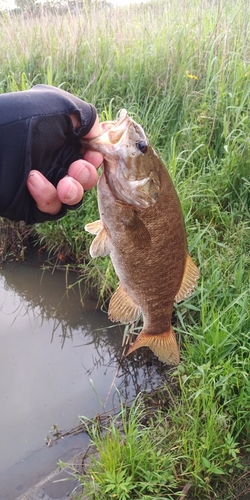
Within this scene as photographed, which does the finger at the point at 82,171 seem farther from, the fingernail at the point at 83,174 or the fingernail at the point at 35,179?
the fingernail at the point at 35,179

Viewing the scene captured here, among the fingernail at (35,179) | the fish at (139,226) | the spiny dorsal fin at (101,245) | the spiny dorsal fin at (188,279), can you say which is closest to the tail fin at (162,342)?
the fish at (139,226)

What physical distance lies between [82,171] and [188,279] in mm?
748

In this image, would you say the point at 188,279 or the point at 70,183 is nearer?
the point at 70,183

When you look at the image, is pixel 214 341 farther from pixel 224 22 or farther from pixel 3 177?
pixel 224 22

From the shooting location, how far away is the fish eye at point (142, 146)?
1536mm

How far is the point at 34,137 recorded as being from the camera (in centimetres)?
145

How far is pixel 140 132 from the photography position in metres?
1.53

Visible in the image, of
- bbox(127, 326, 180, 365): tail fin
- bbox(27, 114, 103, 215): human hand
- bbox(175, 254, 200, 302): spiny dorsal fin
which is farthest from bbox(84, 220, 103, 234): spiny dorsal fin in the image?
bbox(127, 326, 180, 365): tail fin

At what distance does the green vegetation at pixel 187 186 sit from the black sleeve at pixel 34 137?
129 centimetres

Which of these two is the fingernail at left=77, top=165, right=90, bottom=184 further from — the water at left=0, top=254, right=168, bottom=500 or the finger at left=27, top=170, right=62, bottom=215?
the water at left=0, top=254, right=168, bottom=500

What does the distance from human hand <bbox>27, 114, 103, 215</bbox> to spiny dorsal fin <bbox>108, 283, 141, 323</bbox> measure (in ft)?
1.88

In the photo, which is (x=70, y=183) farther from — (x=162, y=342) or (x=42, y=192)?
(x=162, y=342)

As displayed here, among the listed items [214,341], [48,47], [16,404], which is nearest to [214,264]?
[214,341]

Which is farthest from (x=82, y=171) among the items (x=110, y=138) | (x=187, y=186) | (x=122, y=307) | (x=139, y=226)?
(x=187, y=186)
